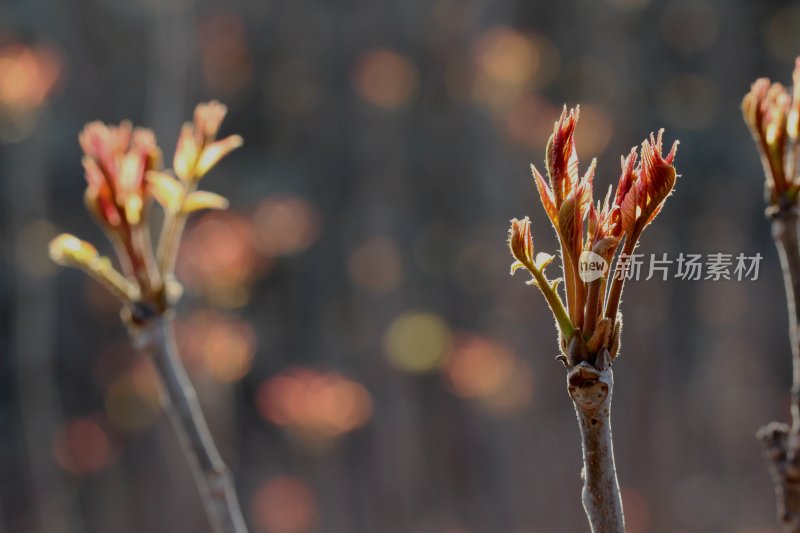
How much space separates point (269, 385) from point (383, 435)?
776 mm

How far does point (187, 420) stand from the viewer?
730 millimetres

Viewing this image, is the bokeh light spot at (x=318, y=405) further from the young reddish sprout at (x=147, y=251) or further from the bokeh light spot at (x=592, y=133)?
the young reddish sprout at (x=147, y=251)

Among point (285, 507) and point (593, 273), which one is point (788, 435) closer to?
point (593, 273)

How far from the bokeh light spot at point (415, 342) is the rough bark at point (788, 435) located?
A: 4.33m

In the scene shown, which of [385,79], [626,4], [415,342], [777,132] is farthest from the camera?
[385,79]

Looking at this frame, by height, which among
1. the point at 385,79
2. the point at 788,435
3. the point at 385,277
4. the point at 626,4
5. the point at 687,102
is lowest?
the point at 788,435

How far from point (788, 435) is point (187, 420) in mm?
487

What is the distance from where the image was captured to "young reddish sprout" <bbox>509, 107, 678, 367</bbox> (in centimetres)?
50

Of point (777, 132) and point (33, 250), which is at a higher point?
point (33, 250)

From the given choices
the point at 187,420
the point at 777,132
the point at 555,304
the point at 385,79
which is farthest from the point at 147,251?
the point at 385,79

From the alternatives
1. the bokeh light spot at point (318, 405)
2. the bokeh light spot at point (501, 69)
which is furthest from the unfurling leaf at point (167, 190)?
the bokeh light spot at point (501, 69)

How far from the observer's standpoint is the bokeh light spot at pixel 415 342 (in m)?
5.05

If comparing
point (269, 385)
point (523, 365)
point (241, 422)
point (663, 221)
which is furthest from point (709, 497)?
point (241, 422)

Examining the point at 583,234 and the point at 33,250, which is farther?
the point at 33,250
